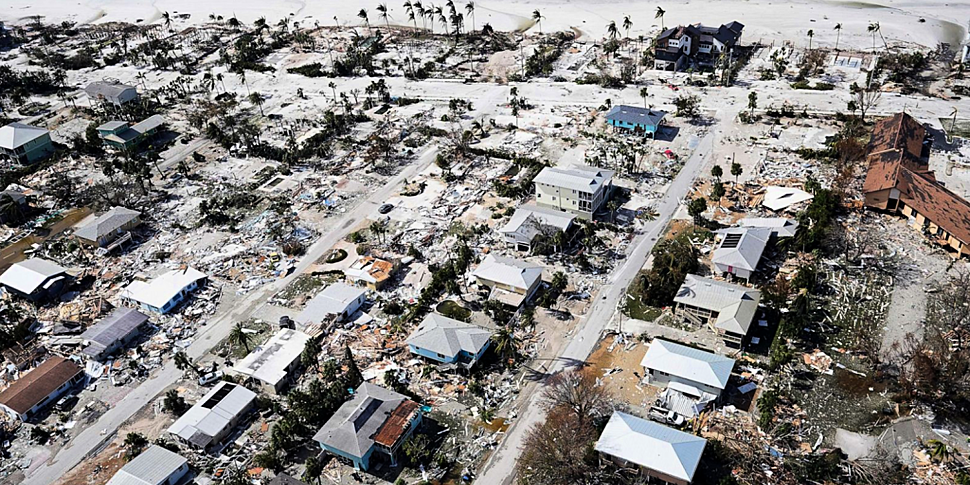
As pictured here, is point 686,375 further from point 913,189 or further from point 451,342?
point 913,189

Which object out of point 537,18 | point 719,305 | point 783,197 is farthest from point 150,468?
point 537,18

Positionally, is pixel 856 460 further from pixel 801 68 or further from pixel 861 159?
pixel 801 68

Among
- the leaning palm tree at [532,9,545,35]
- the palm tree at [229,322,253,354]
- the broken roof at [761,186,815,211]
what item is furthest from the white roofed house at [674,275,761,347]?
the leaning palm tree at [532,9,545,35]

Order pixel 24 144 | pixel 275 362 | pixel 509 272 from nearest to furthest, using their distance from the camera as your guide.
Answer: pixel 275 362, pixel 509 272, pixel 24 144

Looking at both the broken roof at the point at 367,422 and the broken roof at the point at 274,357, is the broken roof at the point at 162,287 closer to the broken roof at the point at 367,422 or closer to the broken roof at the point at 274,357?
the broken roof at the point at 274,357

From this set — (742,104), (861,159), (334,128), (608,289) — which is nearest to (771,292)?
(608,289)

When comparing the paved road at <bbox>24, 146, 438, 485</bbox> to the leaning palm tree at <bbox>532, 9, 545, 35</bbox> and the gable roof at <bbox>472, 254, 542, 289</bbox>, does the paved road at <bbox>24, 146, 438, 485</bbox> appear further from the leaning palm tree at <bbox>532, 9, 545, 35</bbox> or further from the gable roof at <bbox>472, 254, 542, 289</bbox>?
the leaning palm tree at <bbox>532, 9, 545, 35</bbox>

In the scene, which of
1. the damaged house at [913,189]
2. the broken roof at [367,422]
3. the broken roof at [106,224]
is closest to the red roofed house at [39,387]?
the broken roof at [106,224]
